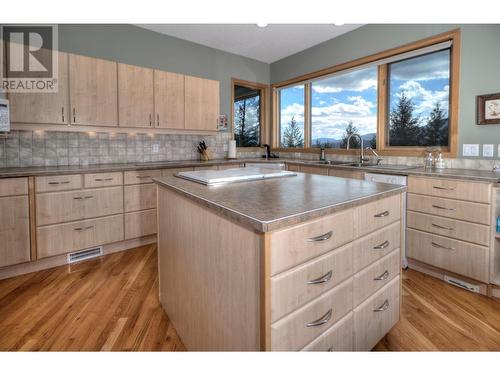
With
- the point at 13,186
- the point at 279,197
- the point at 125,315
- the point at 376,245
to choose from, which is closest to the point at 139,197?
the point at 13,186

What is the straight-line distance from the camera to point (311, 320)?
112 cm

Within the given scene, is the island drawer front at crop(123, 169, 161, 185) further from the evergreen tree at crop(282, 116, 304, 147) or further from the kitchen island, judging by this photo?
the evergreen tree at crop(282, 116, 304, 147)

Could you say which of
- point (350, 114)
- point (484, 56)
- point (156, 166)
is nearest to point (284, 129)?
point (350, 114)

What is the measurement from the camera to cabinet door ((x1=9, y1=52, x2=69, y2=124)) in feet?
8.86

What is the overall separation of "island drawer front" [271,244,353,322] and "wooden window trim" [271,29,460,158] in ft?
7.64

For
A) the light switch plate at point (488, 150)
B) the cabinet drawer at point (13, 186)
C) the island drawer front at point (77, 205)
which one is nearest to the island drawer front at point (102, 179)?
the island drawer front at point (77, 205)

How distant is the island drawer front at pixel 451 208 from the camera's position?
2.21 m

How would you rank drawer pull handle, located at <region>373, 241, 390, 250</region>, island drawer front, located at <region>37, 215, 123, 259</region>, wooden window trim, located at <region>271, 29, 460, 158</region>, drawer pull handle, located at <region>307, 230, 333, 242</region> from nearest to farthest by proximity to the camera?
drawer pull handle, located at <region>307, 230, 333, 242</region>, drawer pull handle, located at <region>373, 241, 390, 250</region>, island drawer front, located at <region>37, 215, 123, 259</region>, wooden window trim, located at <region>271, 29, 460, 158</region>

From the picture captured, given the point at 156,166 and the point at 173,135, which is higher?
the point at 173,135

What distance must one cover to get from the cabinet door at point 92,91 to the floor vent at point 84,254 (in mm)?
1285

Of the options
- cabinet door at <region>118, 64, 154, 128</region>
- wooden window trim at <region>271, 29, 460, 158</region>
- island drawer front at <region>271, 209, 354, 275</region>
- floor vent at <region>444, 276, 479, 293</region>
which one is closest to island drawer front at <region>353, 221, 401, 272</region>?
island drawer front at <region>271, 209, 354, 275</region>

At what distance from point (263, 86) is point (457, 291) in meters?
4.06

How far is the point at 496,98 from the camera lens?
8.32ft
